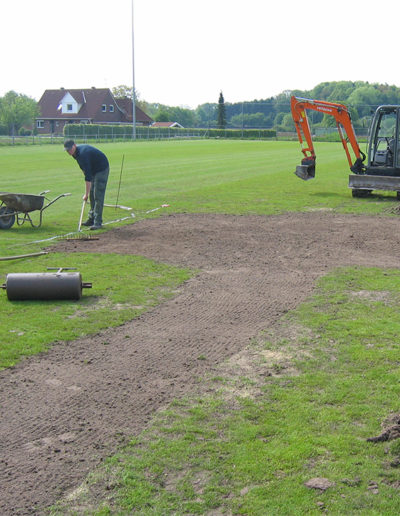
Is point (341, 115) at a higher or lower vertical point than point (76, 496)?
higher

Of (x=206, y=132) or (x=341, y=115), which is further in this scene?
(x=206, y=132)

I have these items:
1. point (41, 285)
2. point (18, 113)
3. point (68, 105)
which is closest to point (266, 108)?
point (68, 105)

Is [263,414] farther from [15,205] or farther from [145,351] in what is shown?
[15,205]

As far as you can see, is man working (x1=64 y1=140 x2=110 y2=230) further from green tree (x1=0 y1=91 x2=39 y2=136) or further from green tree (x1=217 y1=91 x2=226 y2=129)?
green tree (x1=217 y1=91 x2=226 y2=129)

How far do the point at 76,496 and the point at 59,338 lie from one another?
10.7 feet

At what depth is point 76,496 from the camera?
4.42m

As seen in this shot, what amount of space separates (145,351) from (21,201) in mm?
7666

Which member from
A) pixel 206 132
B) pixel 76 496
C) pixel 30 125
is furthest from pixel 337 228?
pixel 30 125

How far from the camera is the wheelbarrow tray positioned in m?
13.6

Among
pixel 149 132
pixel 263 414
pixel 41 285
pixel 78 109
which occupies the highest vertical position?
pixel 78 109

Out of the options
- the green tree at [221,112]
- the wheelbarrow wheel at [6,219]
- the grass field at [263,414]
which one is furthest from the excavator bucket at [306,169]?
the green tree at [221,112]

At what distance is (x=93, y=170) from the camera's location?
46.5 feet

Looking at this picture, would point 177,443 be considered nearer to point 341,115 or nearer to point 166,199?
point 166,199

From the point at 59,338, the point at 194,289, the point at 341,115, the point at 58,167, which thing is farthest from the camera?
the point at 58,167
